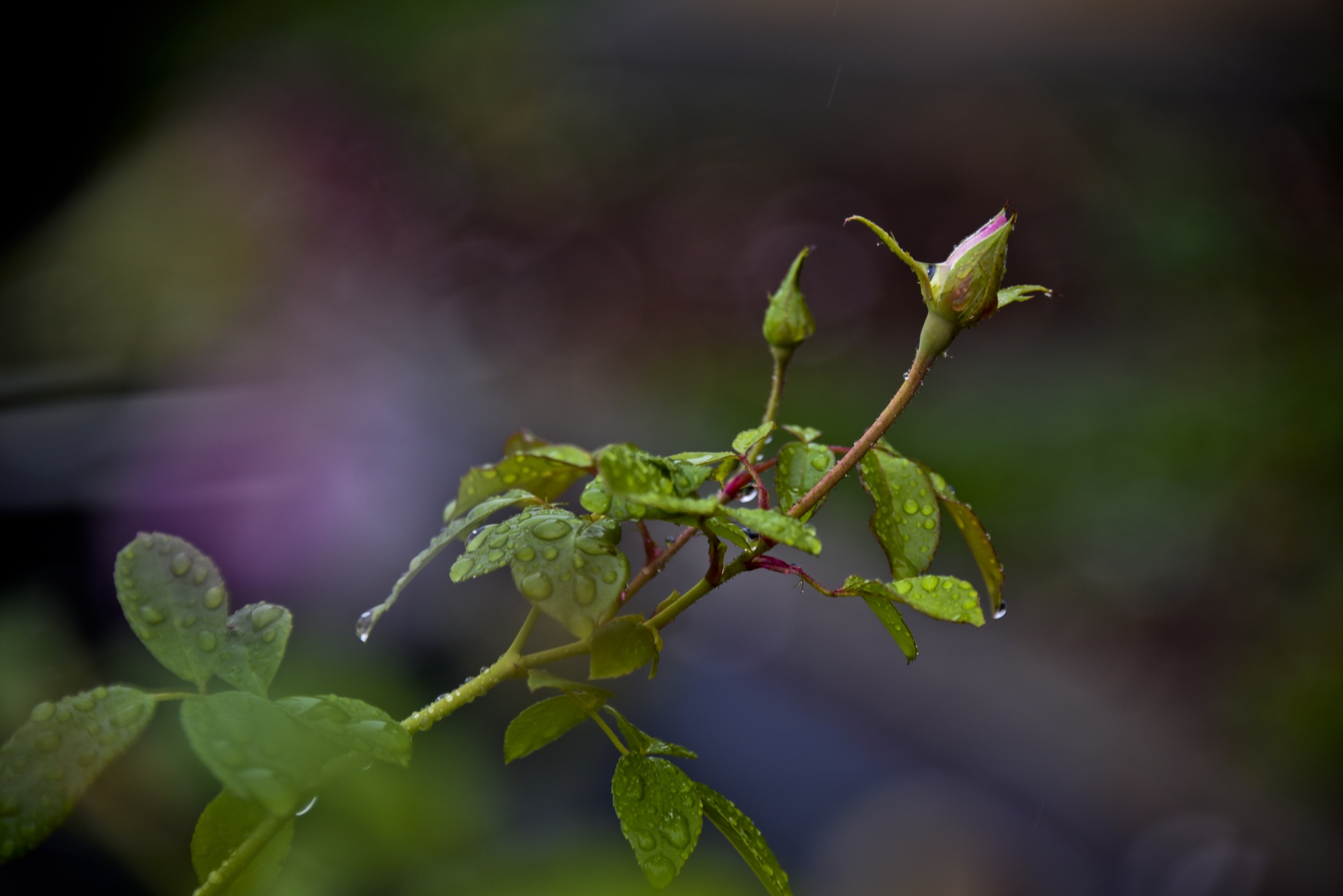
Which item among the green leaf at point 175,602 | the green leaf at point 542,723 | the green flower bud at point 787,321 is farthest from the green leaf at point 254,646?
the green flower bud at point 787,321

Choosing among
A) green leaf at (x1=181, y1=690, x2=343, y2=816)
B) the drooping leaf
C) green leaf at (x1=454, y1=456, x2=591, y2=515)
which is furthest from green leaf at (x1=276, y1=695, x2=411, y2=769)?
the drooping leaf

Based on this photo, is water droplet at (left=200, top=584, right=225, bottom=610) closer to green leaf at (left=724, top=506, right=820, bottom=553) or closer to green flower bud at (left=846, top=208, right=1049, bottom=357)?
green leaf at (left=724, top=506, right=820, bottom=553)

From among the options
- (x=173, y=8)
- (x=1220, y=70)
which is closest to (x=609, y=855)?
(x=173, y=8)

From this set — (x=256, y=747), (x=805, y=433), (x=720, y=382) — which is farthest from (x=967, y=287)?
(x=720, y=382)

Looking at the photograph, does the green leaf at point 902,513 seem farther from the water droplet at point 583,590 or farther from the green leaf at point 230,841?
the green leaf at point 230,841

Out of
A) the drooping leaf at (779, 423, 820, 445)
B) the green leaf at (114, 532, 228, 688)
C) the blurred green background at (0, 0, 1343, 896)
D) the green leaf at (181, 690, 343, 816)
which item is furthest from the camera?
the blurred green background at (0, 0, 1343, 896)

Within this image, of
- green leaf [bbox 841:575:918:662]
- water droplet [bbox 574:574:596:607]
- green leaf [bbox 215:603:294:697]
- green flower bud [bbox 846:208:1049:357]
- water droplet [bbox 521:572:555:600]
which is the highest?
green flower bud [bbox 846:208:1049:357]
